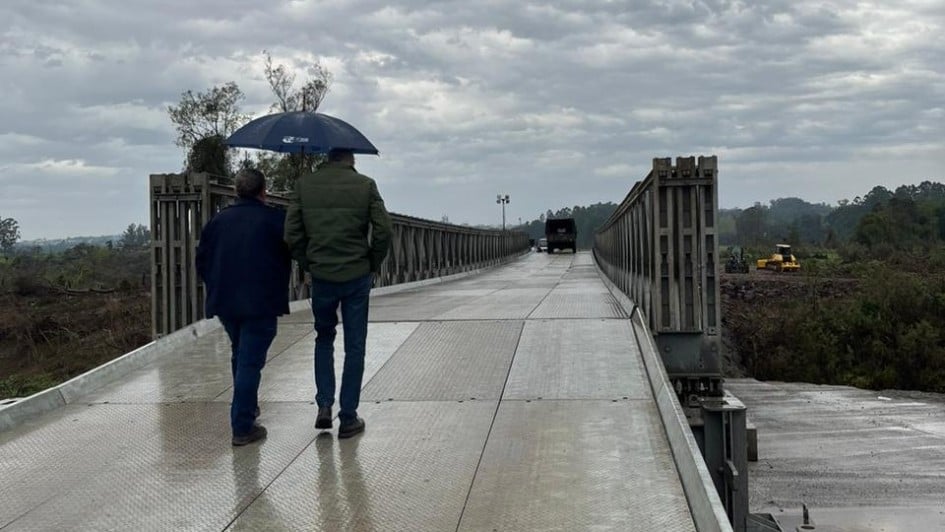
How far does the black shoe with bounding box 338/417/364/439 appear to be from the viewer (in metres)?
5.34

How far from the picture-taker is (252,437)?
5.28 m

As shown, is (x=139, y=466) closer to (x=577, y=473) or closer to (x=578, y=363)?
(x=577, y=473)

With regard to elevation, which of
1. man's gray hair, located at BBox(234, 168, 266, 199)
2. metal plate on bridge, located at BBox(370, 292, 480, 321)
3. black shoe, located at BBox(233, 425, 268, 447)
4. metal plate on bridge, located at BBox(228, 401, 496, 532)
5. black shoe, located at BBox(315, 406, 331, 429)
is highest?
man's gray hair, located at BBox(234, 168, 266, 199)

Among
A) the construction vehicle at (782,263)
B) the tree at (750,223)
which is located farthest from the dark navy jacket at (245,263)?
the tree at (750,223)

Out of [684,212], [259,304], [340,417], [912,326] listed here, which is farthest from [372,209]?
[912,326]

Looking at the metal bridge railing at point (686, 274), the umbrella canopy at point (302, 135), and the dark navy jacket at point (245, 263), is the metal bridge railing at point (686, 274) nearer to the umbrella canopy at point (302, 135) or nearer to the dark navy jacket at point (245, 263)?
the umbrella canopy at point (302, 135)

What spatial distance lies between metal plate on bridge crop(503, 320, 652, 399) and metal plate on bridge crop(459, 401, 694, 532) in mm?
361

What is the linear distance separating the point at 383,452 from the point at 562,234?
6005 cm

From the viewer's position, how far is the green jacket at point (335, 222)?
5.23 meters

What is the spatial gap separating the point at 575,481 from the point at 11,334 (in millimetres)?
31826

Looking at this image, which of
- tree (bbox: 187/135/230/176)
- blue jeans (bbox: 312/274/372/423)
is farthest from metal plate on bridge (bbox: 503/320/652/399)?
tree (bbox: 187/135/230/176)

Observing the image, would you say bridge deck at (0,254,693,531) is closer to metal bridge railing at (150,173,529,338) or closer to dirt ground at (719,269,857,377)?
metal bridge railing at (150,173,529,338)

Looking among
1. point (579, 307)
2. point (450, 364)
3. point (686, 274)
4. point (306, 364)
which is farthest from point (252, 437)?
point (579, 307)

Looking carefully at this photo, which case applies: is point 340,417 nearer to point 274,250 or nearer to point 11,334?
point 274,250
